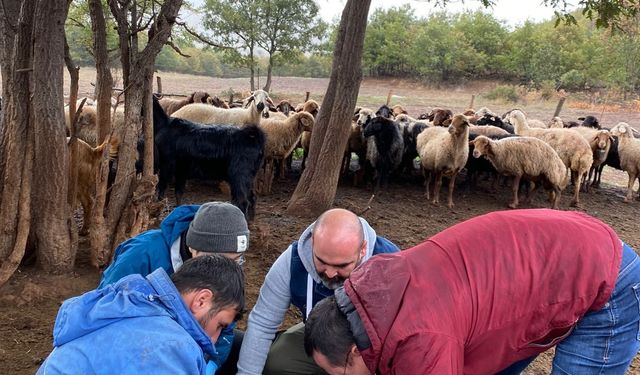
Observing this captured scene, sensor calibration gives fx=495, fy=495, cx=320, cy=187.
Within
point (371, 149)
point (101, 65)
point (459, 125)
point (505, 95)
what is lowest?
point (371, 149)

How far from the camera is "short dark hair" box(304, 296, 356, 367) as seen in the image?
1641mm

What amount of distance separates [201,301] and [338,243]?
72 centimetres

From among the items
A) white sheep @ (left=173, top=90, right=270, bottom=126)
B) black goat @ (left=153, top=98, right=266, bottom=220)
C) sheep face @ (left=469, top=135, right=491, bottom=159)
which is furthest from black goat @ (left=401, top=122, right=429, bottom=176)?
black goat @ (left=153, top=98, right=266, bottom=220)

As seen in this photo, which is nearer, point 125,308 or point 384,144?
point 125,308

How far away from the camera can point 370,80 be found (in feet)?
150

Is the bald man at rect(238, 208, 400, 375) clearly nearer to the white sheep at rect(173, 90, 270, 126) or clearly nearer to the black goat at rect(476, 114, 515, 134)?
the white sheep at rect(173, 90, 270, 126)

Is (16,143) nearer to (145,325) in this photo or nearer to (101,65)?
(101,65)

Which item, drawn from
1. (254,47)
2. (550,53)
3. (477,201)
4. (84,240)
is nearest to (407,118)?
(477,201)

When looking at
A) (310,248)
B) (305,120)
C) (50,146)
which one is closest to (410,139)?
(305,120)

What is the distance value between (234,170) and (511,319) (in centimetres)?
513

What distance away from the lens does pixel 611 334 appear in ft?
7.04

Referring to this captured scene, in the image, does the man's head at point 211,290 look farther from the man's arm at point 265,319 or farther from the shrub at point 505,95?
the shrub at point 505,95

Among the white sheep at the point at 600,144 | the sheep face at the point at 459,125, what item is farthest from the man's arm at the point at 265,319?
the white sheep at the point at 600,144

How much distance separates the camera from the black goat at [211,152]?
260 inches
